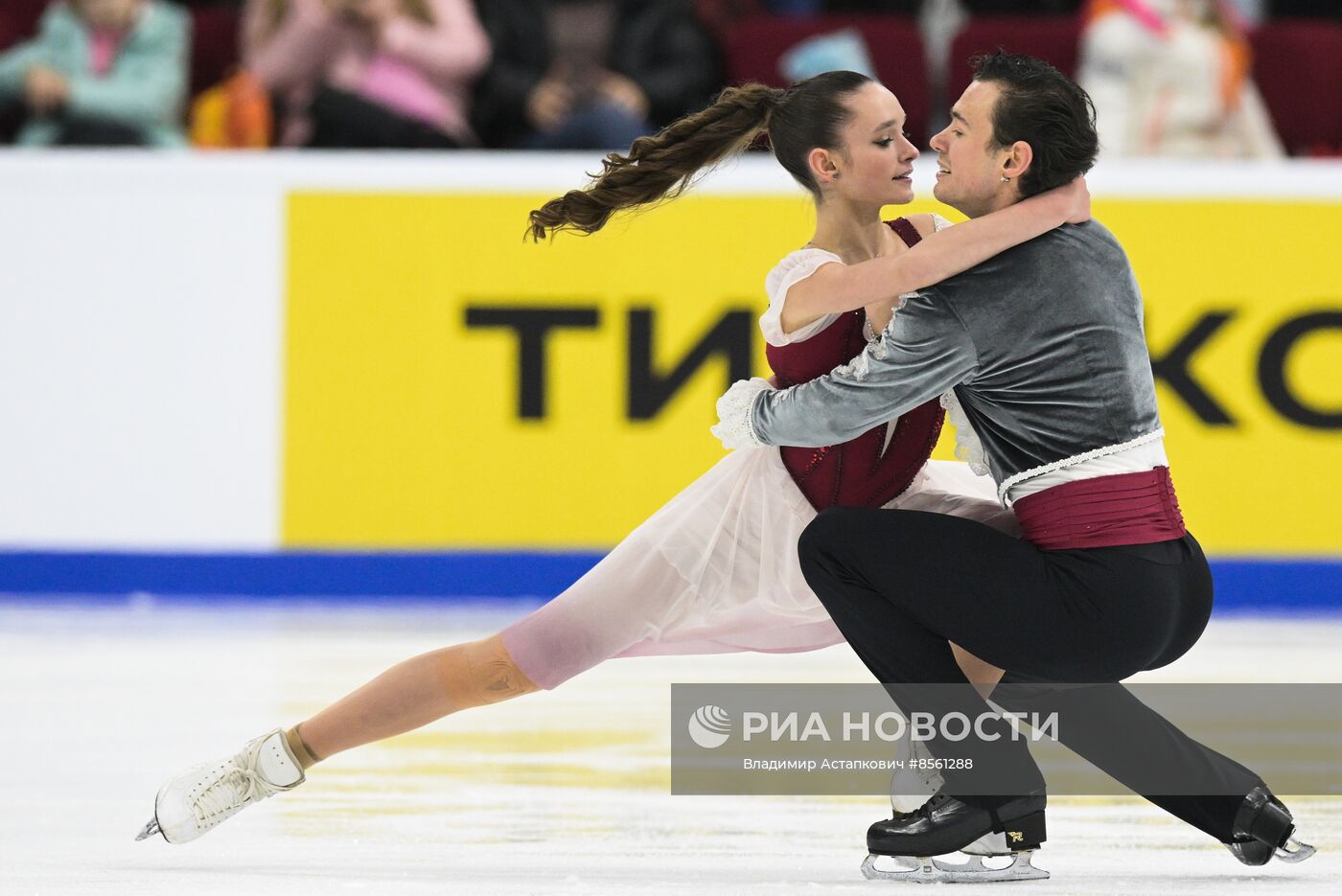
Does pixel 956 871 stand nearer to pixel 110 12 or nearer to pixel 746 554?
pixel 746 554

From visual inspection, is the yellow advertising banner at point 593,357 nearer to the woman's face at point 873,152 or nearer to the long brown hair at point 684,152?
the long brown hair at point 684,152

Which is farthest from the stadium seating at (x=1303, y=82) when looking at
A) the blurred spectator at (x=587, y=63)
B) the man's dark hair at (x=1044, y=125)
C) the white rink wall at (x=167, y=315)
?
the man's dark hair at (x=1044, y=125)

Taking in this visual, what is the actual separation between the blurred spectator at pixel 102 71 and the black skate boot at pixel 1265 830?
384 centimetres

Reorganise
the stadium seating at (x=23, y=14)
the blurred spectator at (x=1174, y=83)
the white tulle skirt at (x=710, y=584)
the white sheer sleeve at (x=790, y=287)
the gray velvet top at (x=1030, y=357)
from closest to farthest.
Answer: the gray velvet top at (x=1030, y=357), the white sheer sleeve at (x=790, y=287), the white tulle skirt at (x=710, y=584), the blurred spectator at (x=1174, y=83), the stadium seating at (x=23, y=14)

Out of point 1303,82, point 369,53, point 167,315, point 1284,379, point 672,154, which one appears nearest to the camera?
point 672,154

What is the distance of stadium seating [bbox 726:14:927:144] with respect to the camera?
17.6ft

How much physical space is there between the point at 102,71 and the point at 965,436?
3681 millimetres

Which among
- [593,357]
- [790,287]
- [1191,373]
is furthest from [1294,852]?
[593,357]

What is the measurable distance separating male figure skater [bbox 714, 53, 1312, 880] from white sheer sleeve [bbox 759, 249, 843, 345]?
0.31 ft

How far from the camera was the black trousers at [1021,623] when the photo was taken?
7.43 ft

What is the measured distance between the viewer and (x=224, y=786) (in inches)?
97.9

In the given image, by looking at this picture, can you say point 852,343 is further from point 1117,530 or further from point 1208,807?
point 1208,807

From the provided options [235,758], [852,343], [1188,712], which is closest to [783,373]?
[852,343]

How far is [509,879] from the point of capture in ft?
7.55
